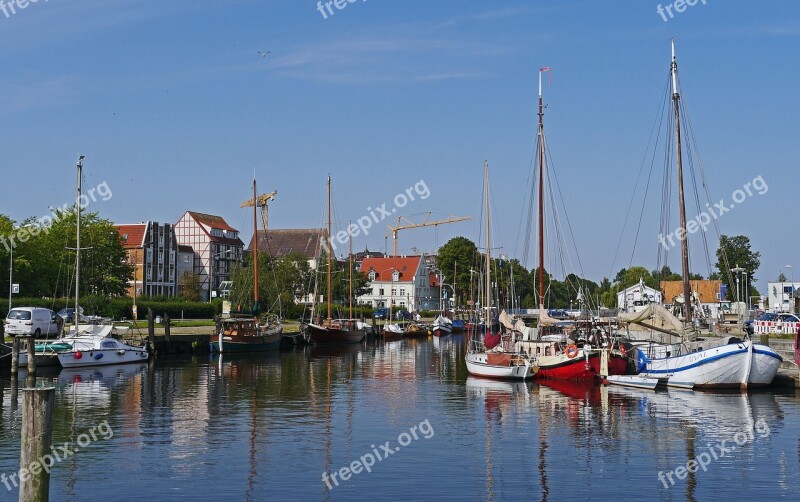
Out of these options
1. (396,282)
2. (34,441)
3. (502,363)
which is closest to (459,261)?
(396,282)

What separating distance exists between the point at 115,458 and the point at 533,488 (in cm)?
1220

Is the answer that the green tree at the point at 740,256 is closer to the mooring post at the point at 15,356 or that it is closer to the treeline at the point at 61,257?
the treeline at the point at 61,257

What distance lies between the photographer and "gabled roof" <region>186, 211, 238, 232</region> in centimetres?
16202

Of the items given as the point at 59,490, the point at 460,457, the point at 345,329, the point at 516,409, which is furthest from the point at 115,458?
the point at 345,329

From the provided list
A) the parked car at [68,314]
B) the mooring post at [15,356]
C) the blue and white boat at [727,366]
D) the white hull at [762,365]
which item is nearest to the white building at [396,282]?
the parked car at [68,314]

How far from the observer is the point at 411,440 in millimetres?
30719

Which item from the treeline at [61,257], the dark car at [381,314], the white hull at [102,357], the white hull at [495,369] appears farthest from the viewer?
the dark car at [381,314]

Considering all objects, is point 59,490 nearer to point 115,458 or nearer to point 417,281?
point 115,458

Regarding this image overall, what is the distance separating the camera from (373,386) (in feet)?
160

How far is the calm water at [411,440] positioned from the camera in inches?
928
